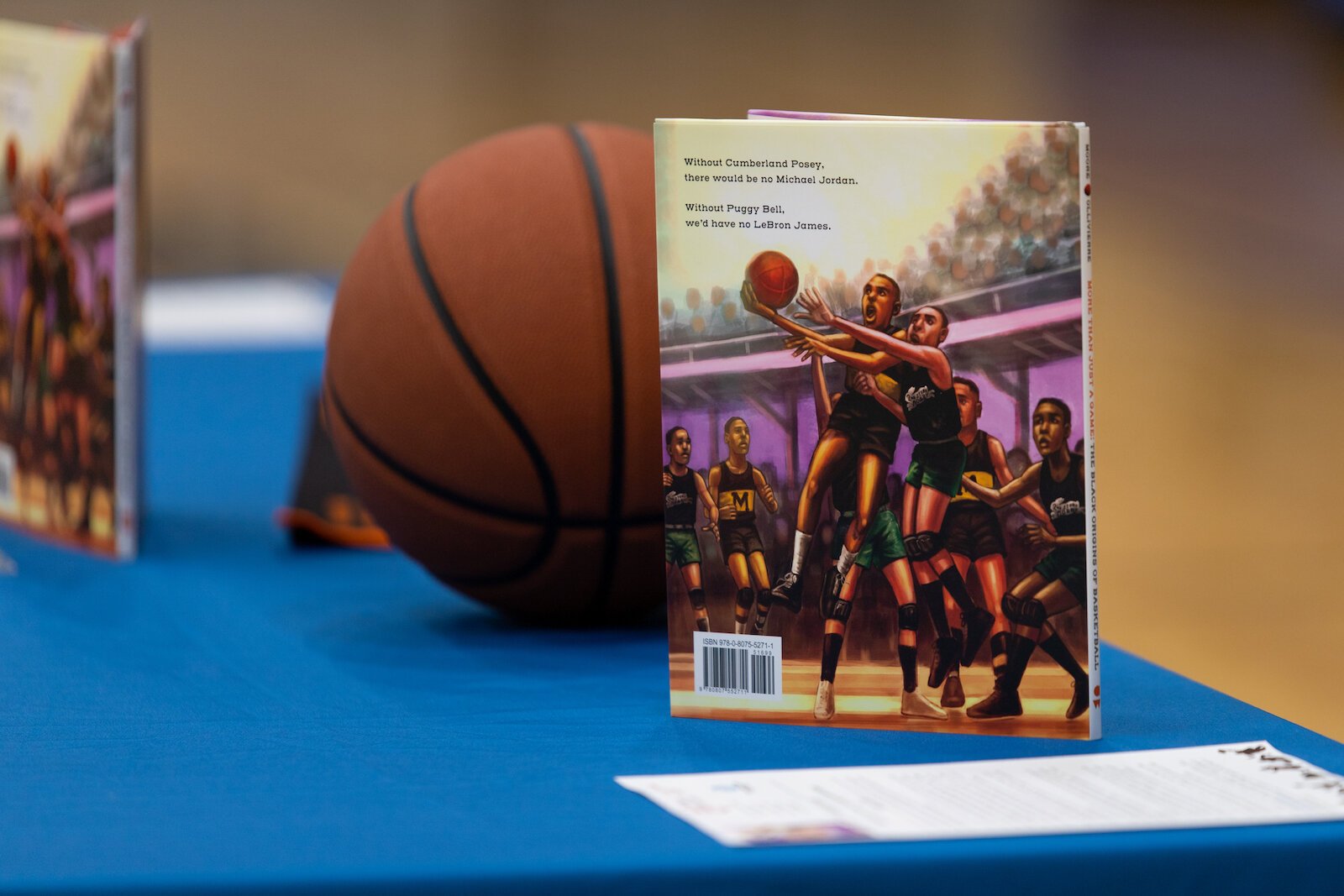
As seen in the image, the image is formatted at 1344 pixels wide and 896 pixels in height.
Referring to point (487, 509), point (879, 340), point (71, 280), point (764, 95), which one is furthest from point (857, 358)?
point (764, 95)

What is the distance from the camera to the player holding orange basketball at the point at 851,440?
893 millimetres

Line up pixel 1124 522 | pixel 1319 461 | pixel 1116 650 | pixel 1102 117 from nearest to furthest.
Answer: pixel 1116 650 → pixel 1124 522 → pixel 1319 461 → pixel 1102 117

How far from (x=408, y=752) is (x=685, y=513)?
221 millimetres

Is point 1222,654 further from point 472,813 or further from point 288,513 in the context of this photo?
point 472,813

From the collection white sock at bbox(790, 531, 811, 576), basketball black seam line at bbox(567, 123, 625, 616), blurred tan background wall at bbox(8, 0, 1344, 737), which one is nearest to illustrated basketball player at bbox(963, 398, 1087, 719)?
white sock at bbox(790, 531, 811, 576)

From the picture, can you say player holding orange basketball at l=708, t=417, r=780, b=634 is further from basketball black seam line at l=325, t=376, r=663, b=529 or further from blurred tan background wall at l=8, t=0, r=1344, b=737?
blurred tan background wall at l=8, t=0, r=1344, b=737

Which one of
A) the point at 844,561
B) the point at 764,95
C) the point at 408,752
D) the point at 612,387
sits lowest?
the point at 408,752

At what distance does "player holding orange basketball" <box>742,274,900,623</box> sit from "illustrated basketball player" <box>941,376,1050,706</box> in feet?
0.14

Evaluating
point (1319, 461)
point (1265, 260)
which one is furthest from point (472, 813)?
point (1265, 260)

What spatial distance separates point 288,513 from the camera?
170 cm

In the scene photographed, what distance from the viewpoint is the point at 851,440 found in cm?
90

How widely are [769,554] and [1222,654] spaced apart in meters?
1.55

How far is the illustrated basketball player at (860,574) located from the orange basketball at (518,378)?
0.83ft

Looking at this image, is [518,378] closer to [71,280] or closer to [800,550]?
[800,550]
